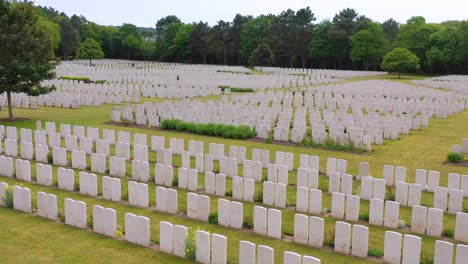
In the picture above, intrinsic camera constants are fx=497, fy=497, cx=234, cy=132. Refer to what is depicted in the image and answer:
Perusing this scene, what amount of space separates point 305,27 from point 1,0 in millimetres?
65335

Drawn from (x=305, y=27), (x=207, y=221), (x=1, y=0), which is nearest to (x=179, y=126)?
(x=1, y=0)

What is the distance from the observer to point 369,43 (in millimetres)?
71312

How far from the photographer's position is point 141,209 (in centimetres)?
948

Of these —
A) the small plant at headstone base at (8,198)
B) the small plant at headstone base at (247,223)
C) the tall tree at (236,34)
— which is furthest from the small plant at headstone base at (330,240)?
the tall tree at (236,34)

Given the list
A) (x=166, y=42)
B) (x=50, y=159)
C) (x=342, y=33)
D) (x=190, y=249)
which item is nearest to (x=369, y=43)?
(x=342, y=33)

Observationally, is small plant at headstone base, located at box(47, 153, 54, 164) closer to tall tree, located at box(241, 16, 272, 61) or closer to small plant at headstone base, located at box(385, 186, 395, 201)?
small plant at headstone base, located at box(385, 186, 395, 201)

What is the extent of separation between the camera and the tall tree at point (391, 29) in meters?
83.0

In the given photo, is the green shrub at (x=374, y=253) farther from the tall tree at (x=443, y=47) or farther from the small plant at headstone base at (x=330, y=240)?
the tall tree at (x=443, y=47)

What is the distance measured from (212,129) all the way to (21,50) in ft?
28.3

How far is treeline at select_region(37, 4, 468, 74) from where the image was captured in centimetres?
6888

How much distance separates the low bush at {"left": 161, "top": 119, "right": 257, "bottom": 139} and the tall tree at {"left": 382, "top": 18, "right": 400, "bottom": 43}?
70560mm

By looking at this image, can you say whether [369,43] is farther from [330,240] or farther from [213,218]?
[330,240]

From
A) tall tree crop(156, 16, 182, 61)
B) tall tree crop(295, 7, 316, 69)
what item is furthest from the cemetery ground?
tall tree crop(156, 16, 182, 61)

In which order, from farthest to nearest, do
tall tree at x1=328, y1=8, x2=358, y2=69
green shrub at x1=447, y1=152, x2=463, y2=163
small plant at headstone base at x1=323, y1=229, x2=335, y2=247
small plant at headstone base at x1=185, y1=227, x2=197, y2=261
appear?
tall tree at x1=328, y1=8, x2=358, y2=69 → green shrub at x1=447, y1=152, x2=463, y2=163 → small plant at headstone base at x1=323, y1=229, x2=335, y2=247 → small plant at headstone base at x1=185, y1=227, x2=197, y2=261
